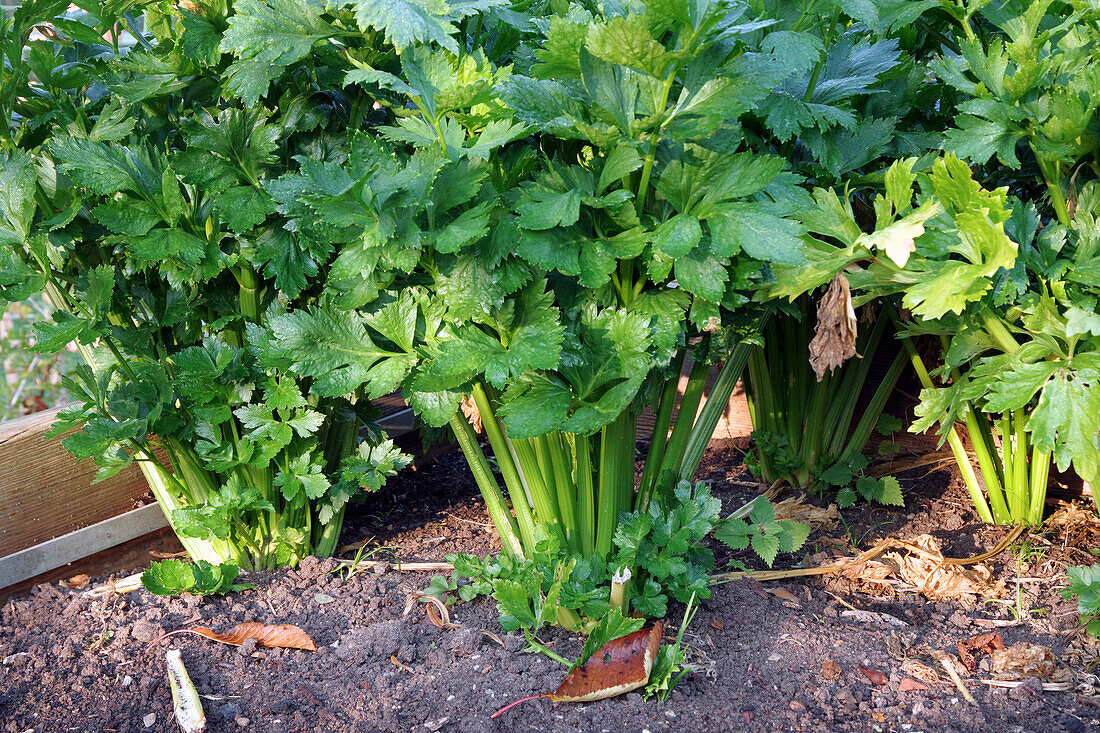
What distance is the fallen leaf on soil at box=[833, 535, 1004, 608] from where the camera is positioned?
1640 millimetres

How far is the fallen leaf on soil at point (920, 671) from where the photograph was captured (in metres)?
1.37

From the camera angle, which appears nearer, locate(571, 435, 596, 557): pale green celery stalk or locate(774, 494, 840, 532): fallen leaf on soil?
locate(571, 435, 596, 557): pale green celery stalk

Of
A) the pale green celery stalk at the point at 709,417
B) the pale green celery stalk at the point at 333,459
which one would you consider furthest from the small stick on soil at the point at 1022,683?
the pale green celery stalk at the point at 333,459

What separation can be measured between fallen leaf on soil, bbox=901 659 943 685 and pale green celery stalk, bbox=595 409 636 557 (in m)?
0.54

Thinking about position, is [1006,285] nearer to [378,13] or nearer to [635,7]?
[635,7]

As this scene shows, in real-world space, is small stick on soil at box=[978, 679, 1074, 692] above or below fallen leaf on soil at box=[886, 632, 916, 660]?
below

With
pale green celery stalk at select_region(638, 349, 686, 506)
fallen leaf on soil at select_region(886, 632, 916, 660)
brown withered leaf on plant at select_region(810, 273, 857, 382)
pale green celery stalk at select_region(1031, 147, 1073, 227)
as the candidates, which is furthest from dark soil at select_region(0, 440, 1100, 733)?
pale green celery stalk at select_region(1031, 147, 1073, 227)

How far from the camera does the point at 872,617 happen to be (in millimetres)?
1575

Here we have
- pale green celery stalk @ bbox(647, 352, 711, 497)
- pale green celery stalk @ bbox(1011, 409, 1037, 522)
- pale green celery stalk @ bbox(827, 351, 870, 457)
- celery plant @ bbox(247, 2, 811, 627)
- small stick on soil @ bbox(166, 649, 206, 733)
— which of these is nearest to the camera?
celery plant @ bbox(247, 2, 811, 627)

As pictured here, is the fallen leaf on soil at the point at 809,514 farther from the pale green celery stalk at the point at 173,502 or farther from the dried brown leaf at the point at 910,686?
the pale green celery stalk at the point at 173,502

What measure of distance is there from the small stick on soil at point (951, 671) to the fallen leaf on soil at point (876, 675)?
0.35ft

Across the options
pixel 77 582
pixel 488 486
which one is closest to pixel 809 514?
pixel 488 486

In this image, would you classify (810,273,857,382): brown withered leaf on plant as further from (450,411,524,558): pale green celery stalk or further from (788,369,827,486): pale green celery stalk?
(788,369,827,486): pale green celery stalk

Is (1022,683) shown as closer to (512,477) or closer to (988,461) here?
(988,461)
